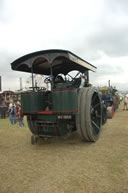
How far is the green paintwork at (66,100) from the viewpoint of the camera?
11.5 feet

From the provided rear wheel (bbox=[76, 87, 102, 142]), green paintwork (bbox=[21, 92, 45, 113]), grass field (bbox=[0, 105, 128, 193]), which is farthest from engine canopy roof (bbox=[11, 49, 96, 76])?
grass field (bbox=[0, 105, 128, 193])

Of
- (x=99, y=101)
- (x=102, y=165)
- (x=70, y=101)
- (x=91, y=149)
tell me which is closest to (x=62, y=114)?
(x=70, y=101)

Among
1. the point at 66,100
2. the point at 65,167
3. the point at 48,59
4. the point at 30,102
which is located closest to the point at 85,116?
the point at 66,100

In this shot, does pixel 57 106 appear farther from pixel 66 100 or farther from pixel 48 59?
pixel 48 59

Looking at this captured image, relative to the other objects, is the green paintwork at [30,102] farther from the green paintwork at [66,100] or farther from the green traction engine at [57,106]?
the green paintwork at [66,100]

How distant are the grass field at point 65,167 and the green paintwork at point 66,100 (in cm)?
98

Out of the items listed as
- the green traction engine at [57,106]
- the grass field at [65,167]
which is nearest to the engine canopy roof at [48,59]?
the green traction engine at [57,106]

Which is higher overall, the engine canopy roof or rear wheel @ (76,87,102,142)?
the engine canopy roof

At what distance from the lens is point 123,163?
9.37ft

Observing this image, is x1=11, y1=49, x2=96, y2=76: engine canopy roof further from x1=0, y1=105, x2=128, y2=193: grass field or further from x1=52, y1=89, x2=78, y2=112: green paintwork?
x1=0, y1=105, x2=128, y2=193: grass field

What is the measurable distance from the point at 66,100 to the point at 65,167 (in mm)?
1365

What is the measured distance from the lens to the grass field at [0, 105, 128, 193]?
7.26 feet

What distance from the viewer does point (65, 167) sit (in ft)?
9.22

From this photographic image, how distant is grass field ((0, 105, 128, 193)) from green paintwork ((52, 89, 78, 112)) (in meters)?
0.98
